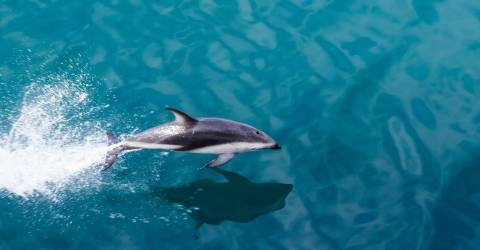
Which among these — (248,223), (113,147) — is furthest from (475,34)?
(113,147)

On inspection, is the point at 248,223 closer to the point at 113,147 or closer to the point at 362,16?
the point at 113,147

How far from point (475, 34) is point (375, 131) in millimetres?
4851

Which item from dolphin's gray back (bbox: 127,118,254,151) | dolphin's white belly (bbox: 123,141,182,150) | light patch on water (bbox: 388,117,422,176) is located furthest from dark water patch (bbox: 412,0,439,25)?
dolphin's white belly (bbox: 123,141,182,150)

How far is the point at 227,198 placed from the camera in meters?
10.7

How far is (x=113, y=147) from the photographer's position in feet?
35.3

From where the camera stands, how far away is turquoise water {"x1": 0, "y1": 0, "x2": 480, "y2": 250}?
10.2 metres

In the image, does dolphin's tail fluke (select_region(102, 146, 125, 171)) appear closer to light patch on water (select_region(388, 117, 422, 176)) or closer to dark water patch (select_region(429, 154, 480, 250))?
light patch on water (select_region(388, 117, 422, 176))

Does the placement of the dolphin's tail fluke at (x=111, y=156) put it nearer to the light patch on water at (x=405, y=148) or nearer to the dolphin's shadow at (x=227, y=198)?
the dolphin's shadow at (x=227, y=198)

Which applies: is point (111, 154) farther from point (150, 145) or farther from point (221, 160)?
point (221, 160)

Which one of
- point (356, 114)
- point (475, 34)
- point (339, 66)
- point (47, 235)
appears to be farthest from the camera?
point (475, 34)

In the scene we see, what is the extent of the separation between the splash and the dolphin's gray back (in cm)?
164

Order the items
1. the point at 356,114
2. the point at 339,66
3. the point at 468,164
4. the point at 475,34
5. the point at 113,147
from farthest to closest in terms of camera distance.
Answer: the point at 475,34
the point at 339,66
the point at 356,114
the point at 468,164
the point at 113,147

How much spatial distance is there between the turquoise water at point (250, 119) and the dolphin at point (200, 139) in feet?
2.56

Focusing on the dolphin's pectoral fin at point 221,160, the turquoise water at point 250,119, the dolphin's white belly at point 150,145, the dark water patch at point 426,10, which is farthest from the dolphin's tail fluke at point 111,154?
the dark water patch at point 426,10
